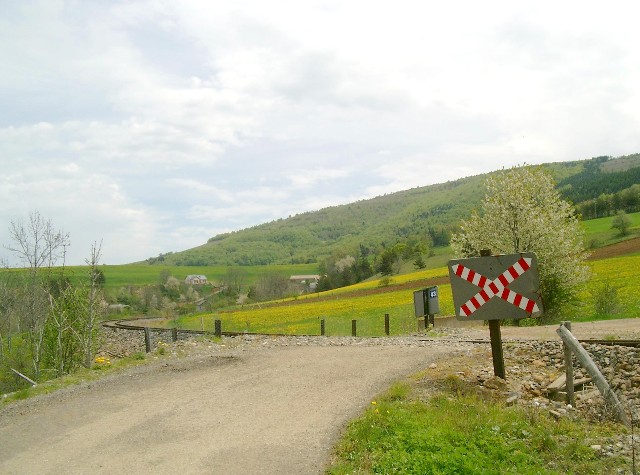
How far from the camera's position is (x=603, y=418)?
7.12 metres

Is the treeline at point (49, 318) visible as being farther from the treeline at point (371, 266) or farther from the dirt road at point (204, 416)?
the treeline at point (371, 266)

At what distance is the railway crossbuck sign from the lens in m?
8.65

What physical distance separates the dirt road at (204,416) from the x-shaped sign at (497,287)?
2.35 metres

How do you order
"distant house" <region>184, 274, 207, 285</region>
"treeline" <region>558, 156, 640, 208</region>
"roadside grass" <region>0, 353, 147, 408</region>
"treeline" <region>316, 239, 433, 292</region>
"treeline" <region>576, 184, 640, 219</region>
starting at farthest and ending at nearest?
"distant house" <region>184, 274, 207, 285</region>, "treeline" <region>558, 156, 640, 208</region>, "treeline" <region>316, 239, 433, 292</region>, "treeline" <region>576, 184, 640, 219</region>, "roadside grass" <region>0, 353, 147, 408</region>

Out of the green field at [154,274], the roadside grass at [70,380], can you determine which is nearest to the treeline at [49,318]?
the roadside grass at [70,380]

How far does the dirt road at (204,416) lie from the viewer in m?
6.56

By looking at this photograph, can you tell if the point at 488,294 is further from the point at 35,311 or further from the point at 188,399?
the point at 35,311

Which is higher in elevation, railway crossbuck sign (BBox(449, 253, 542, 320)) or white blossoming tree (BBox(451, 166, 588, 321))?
white blossoming tree (BBox(451, 166, 588, 321))

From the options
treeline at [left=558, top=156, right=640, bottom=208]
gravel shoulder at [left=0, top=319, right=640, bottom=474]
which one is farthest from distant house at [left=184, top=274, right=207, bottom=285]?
gravel shoulder at [left=0, top=319, right=640, bottom=474]

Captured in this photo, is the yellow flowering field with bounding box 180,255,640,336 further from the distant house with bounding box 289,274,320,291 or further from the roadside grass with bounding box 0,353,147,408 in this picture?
the distant house with bounding box 289,274,320,291

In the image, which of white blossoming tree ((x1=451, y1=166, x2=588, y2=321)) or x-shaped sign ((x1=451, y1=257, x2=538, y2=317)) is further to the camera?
white blossoming tree ((x1=451, y1=166, x2=588, y2=321))

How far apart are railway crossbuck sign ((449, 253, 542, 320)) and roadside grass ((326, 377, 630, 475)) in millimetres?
1658

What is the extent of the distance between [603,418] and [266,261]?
189748 mm

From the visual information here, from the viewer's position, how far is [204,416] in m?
8.48
